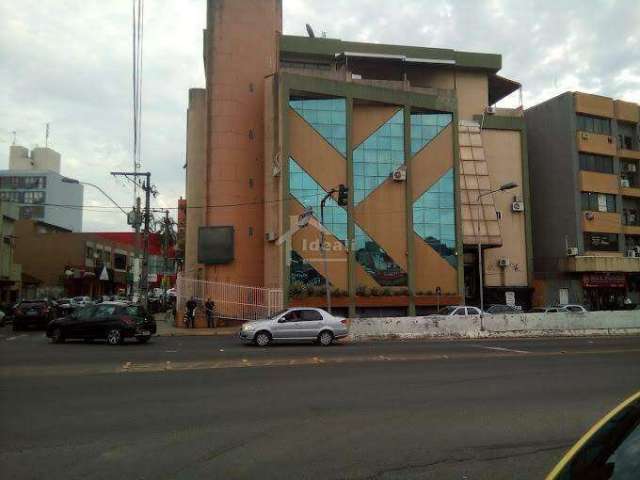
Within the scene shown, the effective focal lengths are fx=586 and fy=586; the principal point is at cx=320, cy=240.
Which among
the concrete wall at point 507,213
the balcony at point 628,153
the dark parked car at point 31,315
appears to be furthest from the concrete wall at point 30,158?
the balcony at point 628,153

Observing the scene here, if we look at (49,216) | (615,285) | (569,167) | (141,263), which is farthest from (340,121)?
(49,216)

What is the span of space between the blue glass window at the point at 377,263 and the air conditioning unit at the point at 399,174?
3.88 m

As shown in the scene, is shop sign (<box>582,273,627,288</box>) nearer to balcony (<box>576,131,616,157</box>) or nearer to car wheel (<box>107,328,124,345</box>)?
balcony (<box>576,131,616,157</box>)

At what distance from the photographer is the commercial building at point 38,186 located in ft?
341

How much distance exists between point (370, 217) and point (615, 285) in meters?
21.9

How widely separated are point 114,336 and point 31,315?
41.3ft

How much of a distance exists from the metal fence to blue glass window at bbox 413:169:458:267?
10040 millimetres

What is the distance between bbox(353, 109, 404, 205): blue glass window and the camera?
118ft

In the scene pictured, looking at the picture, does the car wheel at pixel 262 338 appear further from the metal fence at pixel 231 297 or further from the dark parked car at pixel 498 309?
the dark parked car at pixel 498 309

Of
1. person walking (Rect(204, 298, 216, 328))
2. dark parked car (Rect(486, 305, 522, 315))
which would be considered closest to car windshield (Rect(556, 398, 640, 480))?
dark parked car (Rect(486, 305, 522, 315))

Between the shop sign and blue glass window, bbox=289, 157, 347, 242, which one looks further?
the shop sign

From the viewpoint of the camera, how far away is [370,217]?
35.7m

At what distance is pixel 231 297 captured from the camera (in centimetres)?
3431

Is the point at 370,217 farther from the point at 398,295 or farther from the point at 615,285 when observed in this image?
the point at 615,285
